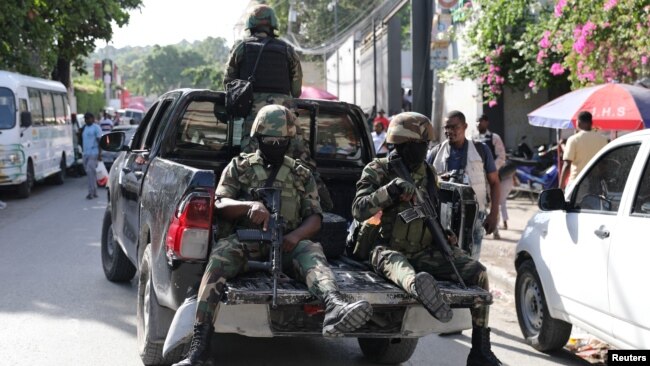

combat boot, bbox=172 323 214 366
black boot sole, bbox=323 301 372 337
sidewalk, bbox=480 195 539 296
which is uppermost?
black boot sole, bbox=323 301 372 337

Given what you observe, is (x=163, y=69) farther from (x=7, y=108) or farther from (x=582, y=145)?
(x=582, y=145)

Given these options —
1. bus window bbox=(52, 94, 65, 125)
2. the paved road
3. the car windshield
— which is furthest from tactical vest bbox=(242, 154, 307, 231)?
bus window bbox=(52, 94, 65, 125)

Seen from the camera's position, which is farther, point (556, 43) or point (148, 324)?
point (556, 43)

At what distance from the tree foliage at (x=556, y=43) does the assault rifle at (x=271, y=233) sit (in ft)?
22.0

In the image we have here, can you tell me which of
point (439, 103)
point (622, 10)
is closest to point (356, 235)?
point (622, 10)

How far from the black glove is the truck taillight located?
109cm

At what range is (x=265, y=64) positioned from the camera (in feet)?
22.6

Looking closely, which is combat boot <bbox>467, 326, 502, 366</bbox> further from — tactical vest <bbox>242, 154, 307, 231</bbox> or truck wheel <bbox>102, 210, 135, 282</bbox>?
truck wheel <bbox>102, 210, 135, 282</bbox>

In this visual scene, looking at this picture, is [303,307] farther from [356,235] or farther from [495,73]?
[495,73]

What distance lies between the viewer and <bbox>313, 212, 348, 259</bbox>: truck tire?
226 inches

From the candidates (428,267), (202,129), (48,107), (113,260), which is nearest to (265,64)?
(202,129)

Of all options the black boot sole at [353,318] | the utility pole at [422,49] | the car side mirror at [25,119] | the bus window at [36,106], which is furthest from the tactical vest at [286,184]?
the bus window at [36,106]

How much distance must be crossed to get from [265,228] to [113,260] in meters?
3.95

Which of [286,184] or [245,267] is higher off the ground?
[286,184]
